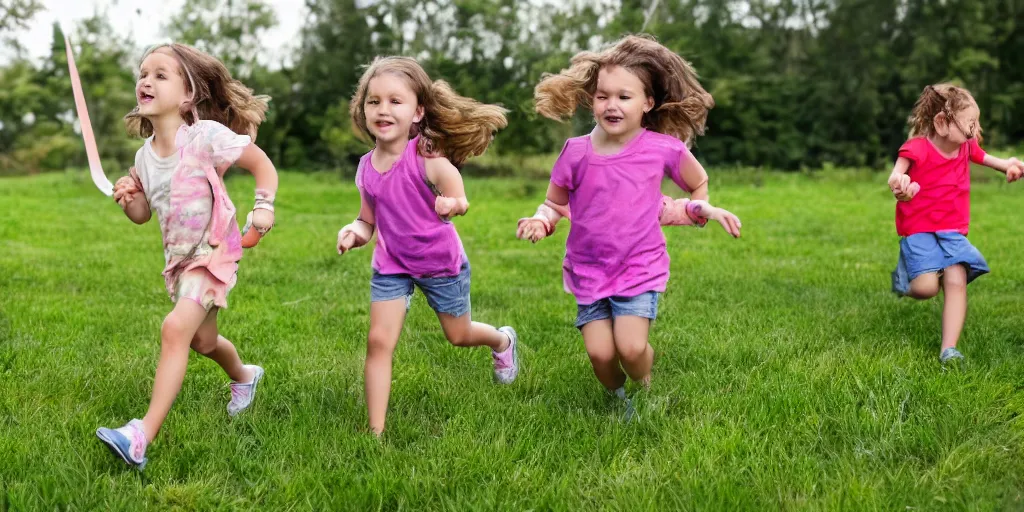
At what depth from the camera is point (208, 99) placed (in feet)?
13.2

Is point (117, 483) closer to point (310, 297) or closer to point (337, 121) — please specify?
point (310, 297)

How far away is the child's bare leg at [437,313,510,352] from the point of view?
14.1 ft

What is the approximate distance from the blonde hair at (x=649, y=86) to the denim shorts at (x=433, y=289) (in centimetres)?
88

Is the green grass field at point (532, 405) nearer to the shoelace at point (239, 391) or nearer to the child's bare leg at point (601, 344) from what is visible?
the shoelace at point (239, 391)

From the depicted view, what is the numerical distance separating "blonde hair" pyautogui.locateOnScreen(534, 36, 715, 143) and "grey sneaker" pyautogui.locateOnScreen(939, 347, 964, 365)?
6.08 ft

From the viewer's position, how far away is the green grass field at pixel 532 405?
10.5 ft

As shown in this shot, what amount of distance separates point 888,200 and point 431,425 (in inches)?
568

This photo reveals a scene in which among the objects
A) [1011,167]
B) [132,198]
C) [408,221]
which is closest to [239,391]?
[132,198]

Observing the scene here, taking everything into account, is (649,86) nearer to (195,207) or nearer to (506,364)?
(506,364)

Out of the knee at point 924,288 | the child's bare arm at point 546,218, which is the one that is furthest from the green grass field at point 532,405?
the child's bare arm at point 546,218

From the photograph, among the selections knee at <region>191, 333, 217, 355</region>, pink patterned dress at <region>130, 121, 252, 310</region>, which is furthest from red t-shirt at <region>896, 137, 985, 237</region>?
knee at <region>191, 333, 217, 355</region>

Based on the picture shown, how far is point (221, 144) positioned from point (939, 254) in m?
3.85

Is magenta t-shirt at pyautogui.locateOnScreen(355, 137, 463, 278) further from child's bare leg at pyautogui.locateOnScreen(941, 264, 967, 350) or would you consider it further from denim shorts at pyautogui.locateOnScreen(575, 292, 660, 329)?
child's bare leg at pyautogui.locateOnScreen(941, 264, 967, 350)

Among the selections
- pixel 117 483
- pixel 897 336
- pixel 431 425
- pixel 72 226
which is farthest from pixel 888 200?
pixel 117 483
